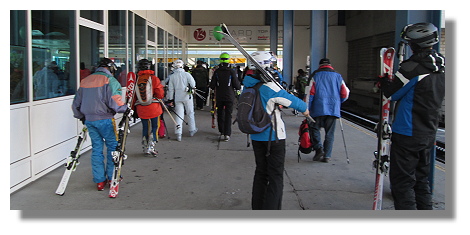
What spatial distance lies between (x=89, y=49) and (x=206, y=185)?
3.74 m

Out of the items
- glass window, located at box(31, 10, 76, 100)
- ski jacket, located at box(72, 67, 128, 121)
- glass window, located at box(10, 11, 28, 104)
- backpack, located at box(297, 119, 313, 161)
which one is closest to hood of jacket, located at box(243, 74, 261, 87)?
ski jacket, located at box(72, 67, 128, 121)

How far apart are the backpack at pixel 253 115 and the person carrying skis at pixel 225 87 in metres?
4.75

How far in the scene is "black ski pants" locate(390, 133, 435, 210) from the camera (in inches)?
160

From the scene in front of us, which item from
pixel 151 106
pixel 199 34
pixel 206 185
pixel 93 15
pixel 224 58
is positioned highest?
pixel 199 34

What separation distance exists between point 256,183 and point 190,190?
4.60ft

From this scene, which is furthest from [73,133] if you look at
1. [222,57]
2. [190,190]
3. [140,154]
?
[222,57]

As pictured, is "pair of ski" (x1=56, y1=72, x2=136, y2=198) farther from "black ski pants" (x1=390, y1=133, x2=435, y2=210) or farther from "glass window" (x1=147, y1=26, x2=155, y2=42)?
"glass window" (x1=147, y1=26, x2=155, y2=42)

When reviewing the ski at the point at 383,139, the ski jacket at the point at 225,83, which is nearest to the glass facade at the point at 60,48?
the ski jacket at the point at 225,83

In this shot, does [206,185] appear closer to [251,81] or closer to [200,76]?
[251,81]

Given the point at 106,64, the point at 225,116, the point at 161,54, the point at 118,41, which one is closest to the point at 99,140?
the point at 106,64

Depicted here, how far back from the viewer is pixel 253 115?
4.17 metres

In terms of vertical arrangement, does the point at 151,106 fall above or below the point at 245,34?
below

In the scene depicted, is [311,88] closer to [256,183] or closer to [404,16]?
[404,16]

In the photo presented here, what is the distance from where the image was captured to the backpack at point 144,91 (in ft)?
22.8
